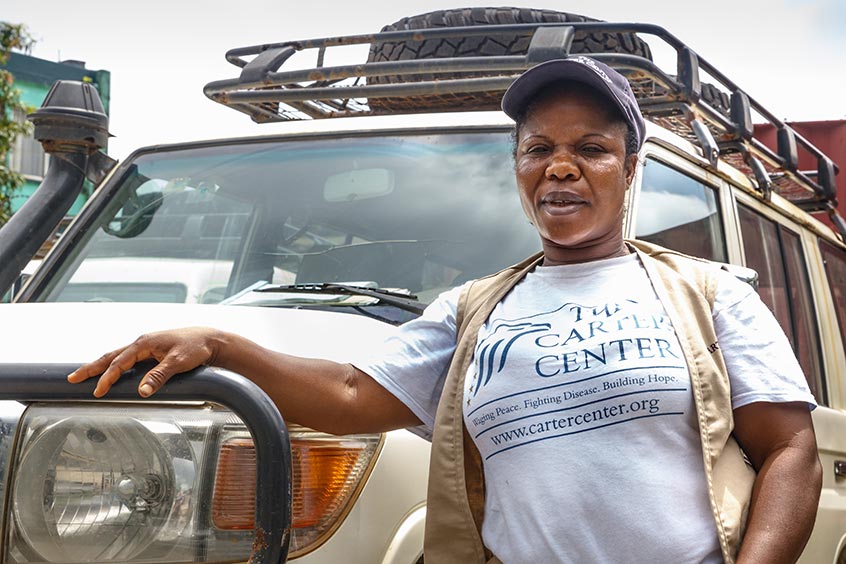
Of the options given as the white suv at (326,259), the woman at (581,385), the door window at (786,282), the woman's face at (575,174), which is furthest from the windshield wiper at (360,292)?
the door window at (786,282)

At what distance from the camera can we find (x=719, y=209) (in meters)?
3.76

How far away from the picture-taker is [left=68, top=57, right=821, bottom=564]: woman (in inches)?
71.2

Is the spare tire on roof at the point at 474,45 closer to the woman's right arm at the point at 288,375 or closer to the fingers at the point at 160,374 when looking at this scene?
the woman's right arm at the point at 288,375

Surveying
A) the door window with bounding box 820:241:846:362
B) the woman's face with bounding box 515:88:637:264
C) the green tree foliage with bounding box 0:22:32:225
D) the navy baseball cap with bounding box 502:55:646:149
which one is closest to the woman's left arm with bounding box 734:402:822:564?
the woman's face with bounding box 515:88:637:264

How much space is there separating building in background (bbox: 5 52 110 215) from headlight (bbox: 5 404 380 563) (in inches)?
673

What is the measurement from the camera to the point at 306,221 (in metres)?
3.18

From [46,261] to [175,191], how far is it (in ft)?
1.46

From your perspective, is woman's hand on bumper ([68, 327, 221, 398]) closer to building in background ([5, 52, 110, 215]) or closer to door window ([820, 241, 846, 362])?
door window ([820, 241, 846, 362])

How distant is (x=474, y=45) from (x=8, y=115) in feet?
32.0

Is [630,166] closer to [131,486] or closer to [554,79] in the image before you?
[554,79]

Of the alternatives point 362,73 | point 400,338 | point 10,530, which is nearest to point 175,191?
point 362,73

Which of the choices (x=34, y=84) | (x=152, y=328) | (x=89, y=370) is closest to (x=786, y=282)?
(x=152, y=328)

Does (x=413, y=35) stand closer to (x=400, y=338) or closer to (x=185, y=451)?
→ (x=400, y=338)

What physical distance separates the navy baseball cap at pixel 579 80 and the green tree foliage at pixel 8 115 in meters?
10.1
